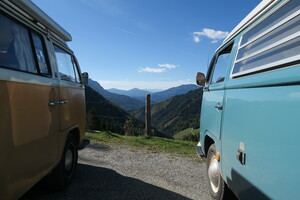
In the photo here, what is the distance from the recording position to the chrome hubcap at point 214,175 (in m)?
3.40

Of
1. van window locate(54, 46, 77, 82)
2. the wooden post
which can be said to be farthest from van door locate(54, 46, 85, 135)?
the wooden post

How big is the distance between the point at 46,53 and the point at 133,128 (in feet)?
24.8

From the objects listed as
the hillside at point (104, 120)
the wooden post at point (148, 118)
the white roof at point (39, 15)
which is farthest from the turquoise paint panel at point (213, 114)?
the hillside at point (104, 120)

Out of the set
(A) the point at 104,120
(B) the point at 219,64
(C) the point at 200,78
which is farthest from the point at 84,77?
(A) the point at 104,120

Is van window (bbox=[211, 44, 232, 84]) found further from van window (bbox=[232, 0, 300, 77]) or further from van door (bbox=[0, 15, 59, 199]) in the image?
van door (bbox=[0, 15, 59, 199])

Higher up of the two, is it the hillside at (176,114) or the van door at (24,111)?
the van door at (24,111)

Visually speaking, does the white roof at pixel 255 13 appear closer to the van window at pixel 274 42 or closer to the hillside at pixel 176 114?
the van window at pixel 274 42

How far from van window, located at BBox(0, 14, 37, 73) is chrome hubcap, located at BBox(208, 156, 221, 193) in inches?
99.5

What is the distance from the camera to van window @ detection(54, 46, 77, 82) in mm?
3667

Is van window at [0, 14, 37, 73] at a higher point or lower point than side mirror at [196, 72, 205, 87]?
higher

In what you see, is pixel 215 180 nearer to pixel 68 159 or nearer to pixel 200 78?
pixel 200 78

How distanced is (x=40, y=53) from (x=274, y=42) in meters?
2.41

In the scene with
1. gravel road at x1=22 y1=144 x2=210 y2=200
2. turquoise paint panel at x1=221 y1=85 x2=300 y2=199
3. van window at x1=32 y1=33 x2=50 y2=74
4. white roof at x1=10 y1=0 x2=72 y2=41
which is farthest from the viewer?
gravel road at x1=22 y1=144 x2=210 y2=200

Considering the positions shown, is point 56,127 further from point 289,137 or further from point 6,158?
point 289,137
